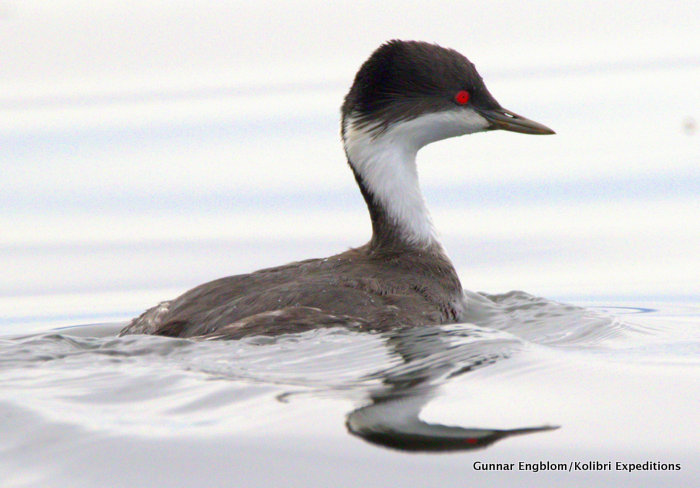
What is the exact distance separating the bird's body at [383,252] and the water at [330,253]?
24 cm

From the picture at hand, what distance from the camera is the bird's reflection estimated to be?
6121 millimetres

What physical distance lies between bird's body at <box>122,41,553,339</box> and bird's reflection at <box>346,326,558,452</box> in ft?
1.09

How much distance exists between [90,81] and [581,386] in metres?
10.9

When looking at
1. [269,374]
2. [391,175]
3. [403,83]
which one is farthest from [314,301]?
[403,83]

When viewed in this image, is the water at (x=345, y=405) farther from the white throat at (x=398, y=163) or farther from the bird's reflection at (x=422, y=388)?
the white throat at (x=398, y=163)

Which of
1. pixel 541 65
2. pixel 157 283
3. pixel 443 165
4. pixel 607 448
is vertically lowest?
pixel 607 448

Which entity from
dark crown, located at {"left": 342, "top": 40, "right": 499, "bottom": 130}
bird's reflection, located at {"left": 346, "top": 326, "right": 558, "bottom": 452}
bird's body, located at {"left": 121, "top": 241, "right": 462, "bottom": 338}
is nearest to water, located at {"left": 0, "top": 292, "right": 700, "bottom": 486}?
bird's reflection, located at {"left": 346, "top": 326, "right": 558, "bottom": 452}

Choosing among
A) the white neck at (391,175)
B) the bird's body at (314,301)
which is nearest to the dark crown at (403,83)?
the white neck at (391,175)

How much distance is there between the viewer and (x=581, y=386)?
707cm

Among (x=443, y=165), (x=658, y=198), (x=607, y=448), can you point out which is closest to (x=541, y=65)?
(x=443, y=165)

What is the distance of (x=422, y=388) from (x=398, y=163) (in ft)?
8.84

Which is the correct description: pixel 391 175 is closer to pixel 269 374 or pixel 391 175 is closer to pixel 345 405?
pixel 269 374

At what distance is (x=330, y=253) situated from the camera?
449 inches

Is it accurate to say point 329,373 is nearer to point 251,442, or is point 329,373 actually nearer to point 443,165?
point 251,442
